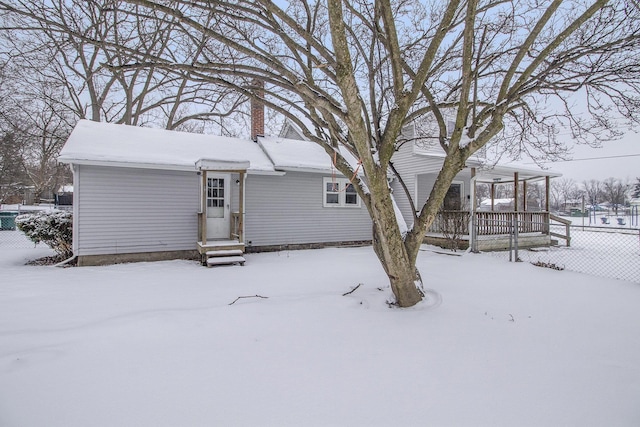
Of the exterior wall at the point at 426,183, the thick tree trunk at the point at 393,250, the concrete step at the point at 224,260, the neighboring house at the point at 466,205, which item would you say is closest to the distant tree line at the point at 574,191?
the neighboring house at the point at 466,205

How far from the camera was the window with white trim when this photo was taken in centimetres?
1086

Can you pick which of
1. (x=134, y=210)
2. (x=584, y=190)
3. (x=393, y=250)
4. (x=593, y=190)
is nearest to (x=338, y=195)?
(x=134, y=210)

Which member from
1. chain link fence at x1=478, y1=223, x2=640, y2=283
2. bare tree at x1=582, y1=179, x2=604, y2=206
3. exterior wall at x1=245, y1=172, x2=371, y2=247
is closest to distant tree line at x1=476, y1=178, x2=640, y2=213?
bare tree at x1=582, y1=179, x2=604, y2=206

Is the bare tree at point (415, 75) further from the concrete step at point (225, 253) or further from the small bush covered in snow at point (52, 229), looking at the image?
the small bush covered in snow at point (52, 229)

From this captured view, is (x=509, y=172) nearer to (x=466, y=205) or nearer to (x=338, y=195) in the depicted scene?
(x=466, y=205)

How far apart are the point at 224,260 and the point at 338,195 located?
15.7 ft

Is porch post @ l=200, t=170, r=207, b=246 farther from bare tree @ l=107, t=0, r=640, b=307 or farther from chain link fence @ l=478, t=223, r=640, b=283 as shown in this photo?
chain link fence @ l=478, t=223, r=640, b=283

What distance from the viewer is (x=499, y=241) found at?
10.8 m

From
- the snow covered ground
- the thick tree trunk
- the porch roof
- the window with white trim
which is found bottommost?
the snow covered ground

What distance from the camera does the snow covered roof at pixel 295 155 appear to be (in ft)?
31.9

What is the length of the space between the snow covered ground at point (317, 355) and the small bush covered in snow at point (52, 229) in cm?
267

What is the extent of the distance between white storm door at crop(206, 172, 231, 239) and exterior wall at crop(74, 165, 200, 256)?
13.5 inches

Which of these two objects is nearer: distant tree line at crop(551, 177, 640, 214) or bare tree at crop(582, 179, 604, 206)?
distant tree line at crop(551, 177, 640, 214)

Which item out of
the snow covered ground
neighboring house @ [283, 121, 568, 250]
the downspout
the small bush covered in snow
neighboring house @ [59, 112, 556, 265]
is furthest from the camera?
neighboring house @ [283, 121, 568, 250]
